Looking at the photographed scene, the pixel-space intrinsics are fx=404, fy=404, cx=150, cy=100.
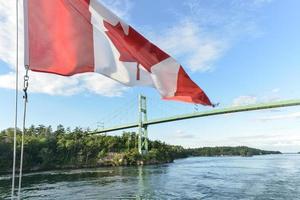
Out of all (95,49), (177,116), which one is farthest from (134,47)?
(177,116)

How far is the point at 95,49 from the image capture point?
404 centimetres

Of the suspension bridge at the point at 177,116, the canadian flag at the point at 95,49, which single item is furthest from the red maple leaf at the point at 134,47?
the suspension bridge at the point at 177,116

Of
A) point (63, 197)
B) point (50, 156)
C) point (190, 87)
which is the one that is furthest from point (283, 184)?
point (50, 156)

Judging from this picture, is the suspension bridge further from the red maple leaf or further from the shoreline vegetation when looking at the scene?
the red maple leaf

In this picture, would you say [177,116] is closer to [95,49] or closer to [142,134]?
[142,134]

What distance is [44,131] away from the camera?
85.9 meters

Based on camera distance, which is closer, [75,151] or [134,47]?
[134,47]

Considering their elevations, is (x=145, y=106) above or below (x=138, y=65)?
above

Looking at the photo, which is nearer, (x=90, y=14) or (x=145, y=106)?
(x=90, y=14)

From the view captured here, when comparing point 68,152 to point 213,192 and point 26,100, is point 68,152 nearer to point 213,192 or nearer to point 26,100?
point 213,192

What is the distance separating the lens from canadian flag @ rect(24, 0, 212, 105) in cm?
374

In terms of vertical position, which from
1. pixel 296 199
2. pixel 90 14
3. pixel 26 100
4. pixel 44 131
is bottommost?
pixel 296 199

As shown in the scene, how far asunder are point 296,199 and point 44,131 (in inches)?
2918

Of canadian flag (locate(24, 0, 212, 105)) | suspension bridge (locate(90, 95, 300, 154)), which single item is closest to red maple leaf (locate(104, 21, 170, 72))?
canadian flag (locate(24, 0, 212, 105))
